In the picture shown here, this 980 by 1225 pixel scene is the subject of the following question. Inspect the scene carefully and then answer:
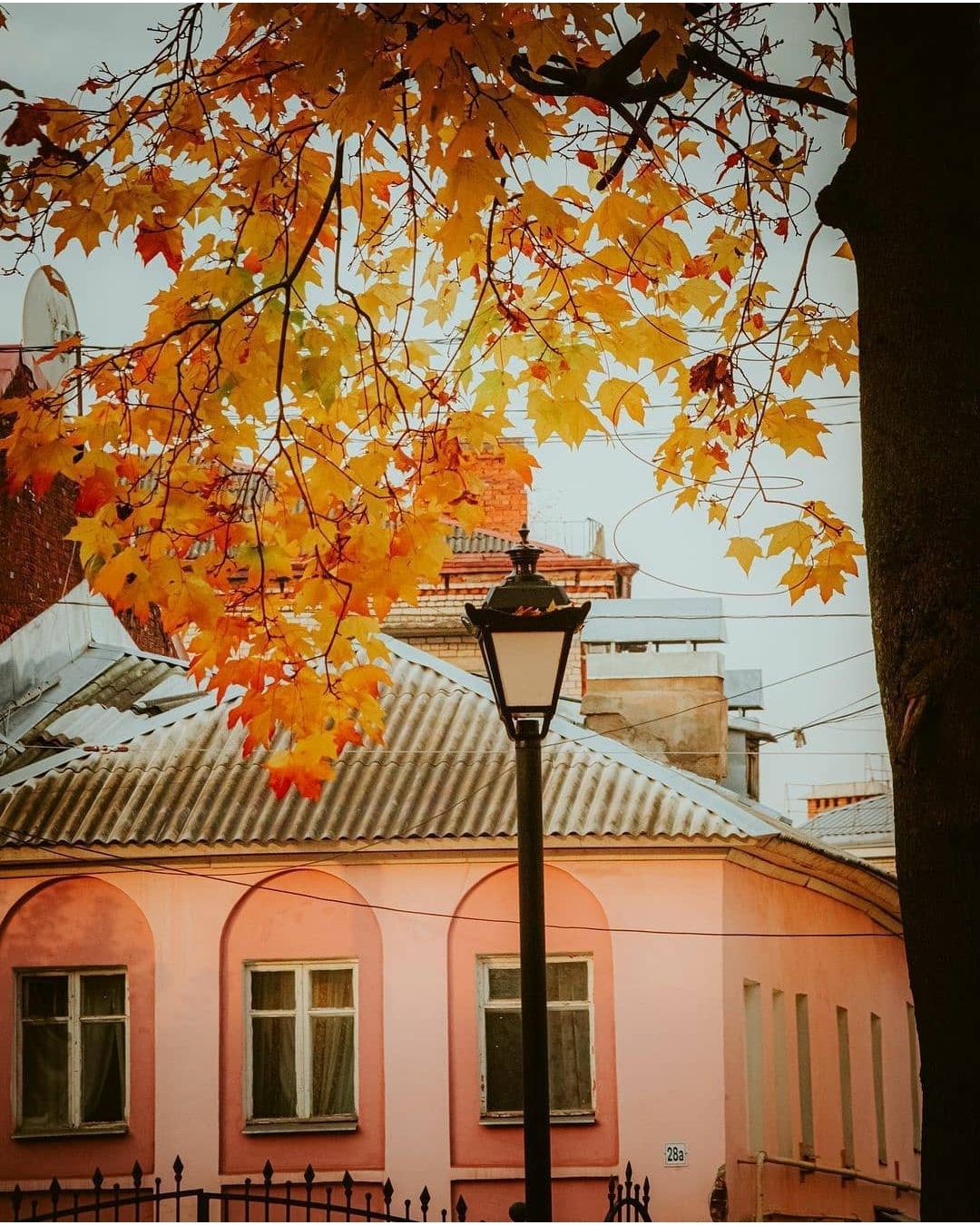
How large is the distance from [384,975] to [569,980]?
1715 millimetres

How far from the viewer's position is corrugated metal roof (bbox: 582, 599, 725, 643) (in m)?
19.6

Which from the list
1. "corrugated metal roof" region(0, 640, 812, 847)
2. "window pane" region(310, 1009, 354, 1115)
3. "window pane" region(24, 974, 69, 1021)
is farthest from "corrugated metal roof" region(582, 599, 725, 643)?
"window pane" region(24, 974, 69, 1021)

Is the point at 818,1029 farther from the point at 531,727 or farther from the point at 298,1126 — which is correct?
the point at 531,727

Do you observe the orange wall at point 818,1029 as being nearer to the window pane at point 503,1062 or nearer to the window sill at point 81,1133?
the window pane at point 503,1062

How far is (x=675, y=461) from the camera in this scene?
6.15m

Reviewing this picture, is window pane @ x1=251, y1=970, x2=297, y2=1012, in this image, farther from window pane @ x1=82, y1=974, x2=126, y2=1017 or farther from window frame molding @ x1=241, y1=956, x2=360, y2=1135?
window pane @ x1=82, y1=974, x2=126, y2=1017

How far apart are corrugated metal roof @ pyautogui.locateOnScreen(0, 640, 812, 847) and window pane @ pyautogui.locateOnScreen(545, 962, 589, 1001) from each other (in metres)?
1.55

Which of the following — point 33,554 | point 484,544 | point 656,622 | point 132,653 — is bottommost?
point 132,653

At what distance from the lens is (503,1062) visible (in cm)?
1394

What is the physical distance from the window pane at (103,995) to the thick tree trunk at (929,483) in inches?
471

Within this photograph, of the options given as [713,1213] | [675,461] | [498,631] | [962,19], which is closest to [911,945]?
[962,19]

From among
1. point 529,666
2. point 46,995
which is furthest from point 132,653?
point 529,666

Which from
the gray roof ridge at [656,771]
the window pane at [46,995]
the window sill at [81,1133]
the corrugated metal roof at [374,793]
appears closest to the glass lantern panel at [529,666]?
the corrugated metal roof at [374,793]

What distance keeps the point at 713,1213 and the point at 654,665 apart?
6.14 metres
